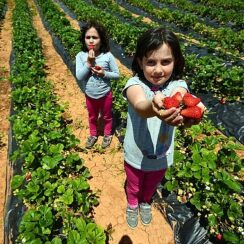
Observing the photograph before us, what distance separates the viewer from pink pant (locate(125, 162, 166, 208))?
2.93 m

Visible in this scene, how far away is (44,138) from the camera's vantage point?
4.18m

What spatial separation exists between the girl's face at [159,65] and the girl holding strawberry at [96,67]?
152 centimetres

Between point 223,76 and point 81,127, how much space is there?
3.37m

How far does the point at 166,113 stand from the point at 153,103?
0.15 meters

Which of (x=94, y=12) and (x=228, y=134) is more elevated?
(x=228, y=134)

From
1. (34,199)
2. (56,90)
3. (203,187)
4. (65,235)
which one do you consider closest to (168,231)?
(203,187)

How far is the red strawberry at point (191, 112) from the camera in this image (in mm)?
1645

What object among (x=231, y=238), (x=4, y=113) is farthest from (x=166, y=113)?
(x=4, y=113)

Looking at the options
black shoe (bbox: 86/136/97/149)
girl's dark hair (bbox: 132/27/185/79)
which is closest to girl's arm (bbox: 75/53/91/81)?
black shoe (bbox: 86/136/97/149)

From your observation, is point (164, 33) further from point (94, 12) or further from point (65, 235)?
point (94, 12)

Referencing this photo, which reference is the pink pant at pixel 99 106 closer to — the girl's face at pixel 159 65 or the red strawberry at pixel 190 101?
the girl's face at pixel 159 65

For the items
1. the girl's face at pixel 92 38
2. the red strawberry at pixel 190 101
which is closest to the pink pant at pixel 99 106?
the girl's face at pixel 92 38

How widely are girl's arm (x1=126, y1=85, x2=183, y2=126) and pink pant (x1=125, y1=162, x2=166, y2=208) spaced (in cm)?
106

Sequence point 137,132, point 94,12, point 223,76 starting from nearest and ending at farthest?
1. point 137,132
2. point 223,76
3. point 94,12
